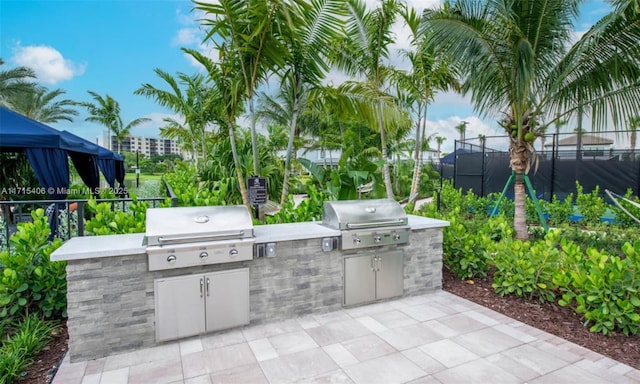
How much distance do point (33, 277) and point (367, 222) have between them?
10.2 feet

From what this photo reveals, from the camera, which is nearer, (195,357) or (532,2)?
(195,357)

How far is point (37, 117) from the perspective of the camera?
19.8m

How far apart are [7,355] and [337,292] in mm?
2668

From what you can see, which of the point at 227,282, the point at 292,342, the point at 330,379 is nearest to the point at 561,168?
the point at 292,342

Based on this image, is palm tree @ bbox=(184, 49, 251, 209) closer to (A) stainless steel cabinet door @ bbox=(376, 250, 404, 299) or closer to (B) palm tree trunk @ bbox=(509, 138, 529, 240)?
(A) stainless steel cabinet door @ bbox=(376, 250, 404, 299)

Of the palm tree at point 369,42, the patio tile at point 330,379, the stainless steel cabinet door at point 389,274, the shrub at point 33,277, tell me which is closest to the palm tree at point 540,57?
the palm tree at point 369,42

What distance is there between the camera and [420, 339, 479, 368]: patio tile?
2732 mm

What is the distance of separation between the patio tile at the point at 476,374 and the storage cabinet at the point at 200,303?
5.69ft

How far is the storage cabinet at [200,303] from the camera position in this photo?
2918 mm

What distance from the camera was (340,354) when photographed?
2844mm

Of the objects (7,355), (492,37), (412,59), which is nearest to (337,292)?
(7,355)

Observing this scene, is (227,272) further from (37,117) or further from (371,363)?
(37,117)

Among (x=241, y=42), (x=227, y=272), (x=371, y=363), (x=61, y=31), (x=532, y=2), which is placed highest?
(x=61, y=31)

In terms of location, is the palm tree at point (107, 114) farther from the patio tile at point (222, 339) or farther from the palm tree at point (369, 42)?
the patio tile at point (222, 339)
